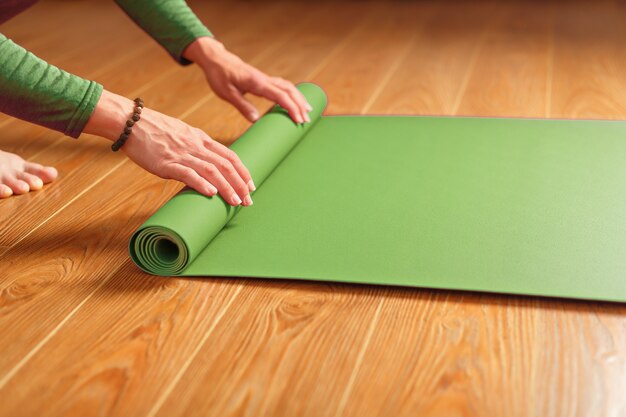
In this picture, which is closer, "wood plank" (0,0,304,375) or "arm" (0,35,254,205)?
"wood plank" (0,0,304,375)

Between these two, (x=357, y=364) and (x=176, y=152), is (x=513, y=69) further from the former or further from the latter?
(x=357, y=364)

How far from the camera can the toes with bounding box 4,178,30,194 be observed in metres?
1.86

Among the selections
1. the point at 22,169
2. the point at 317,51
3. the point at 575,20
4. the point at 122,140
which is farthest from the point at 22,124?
the point at 575,20

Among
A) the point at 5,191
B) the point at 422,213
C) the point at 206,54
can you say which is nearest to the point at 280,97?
the point at 206,54

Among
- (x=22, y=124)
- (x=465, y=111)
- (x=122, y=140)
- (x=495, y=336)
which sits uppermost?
(x=465, y=111)

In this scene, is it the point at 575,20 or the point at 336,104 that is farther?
the point at 575,20

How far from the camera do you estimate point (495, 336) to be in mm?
1255

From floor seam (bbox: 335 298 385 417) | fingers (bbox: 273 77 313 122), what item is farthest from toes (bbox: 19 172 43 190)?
floor seam (bbox: 335 298 385 417)

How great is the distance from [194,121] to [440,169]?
0.84 m

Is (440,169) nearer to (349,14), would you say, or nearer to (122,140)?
(122,140)

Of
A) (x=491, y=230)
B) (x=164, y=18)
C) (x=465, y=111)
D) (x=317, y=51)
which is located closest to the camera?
(x=491, y=230)

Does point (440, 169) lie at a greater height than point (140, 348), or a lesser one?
greater

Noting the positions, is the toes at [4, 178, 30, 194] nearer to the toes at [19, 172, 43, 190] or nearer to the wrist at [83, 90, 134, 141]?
the toes at [19, 172, 43, 190]

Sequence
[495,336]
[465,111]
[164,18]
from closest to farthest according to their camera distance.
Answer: [495,336], [164,18], [465,111]
